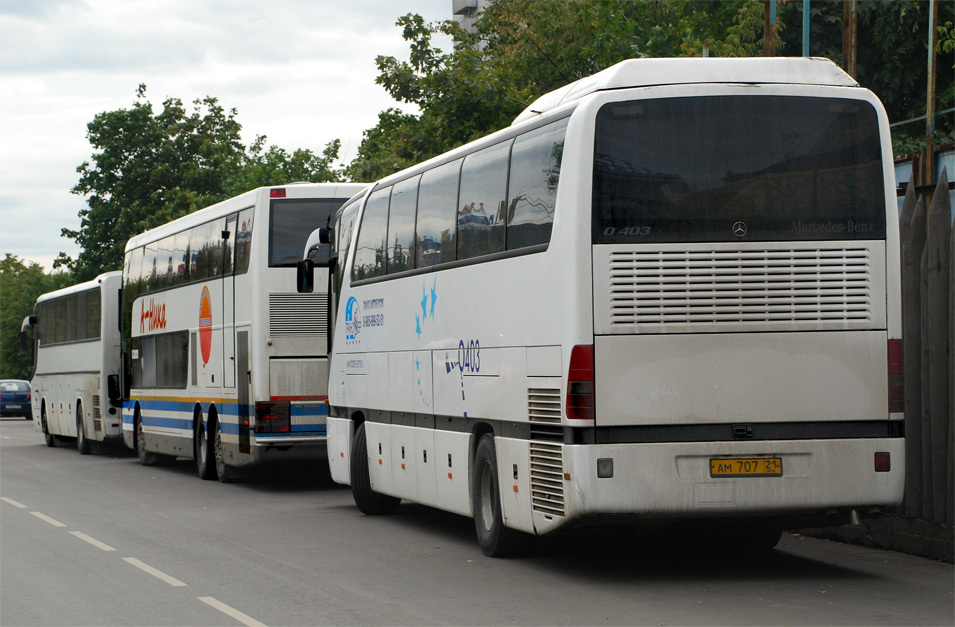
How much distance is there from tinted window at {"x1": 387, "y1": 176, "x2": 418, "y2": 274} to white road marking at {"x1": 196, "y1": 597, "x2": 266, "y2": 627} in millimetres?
5080

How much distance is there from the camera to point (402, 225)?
14.8 metres

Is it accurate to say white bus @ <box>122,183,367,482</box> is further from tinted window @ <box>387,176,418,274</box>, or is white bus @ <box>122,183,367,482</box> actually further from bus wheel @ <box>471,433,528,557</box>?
bus wheel @ <box>471,433,528,557</box>

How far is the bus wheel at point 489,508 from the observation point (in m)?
12.1

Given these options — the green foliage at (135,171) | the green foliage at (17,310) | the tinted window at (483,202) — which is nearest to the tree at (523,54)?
the tinted window at (483,202)

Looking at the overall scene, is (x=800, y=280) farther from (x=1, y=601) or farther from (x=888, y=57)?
(x=888, y=57)

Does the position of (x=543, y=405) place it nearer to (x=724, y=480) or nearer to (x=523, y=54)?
(x=724, y=480)

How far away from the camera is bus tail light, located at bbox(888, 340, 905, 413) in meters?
10.5

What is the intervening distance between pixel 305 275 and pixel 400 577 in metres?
7.67

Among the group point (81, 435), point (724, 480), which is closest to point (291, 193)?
point (724, 480)

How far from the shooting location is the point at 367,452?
636 inches

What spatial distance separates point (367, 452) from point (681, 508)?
648cm

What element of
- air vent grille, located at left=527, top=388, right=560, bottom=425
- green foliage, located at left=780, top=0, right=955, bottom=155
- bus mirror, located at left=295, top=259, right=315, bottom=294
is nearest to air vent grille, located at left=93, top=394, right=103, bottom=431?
bus mirror, located at left=295, top=259, right=315, bottom=294

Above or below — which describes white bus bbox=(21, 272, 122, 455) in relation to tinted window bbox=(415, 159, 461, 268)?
below

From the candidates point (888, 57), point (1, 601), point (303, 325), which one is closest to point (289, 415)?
point (303, 325)
